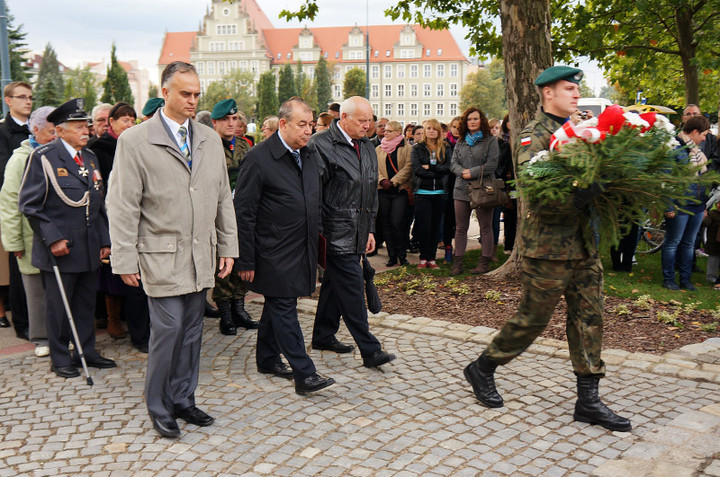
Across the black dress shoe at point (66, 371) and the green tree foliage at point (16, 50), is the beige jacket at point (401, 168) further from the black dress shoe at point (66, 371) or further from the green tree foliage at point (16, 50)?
the green tree foliage at point (16, 50)

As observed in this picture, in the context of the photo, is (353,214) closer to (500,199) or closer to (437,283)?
(437,283)

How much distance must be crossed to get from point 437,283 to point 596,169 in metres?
5.27

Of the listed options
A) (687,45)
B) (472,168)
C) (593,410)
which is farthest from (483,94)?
(593,410)

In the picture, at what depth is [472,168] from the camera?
30.7 ft

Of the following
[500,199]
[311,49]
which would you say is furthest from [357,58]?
[500,199]

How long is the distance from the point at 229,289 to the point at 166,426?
263 centimetres

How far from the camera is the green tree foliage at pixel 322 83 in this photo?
99000 mm

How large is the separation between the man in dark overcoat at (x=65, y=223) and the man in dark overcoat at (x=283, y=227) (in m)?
1.48

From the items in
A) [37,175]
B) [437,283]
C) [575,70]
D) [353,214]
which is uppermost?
[575,70]

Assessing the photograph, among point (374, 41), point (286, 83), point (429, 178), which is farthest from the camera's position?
point (374, 41)

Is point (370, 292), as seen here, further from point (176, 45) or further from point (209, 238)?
point (176, 45)

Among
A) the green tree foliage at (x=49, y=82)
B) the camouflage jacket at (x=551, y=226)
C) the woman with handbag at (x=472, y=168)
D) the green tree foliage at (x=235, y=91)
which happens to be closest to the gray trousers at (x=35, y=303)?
the camouflage jacket at (x=551, y=226)

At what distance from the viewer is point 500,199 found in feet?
30.7

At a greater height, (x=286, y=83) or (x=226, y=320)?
(x=286, y=83)
